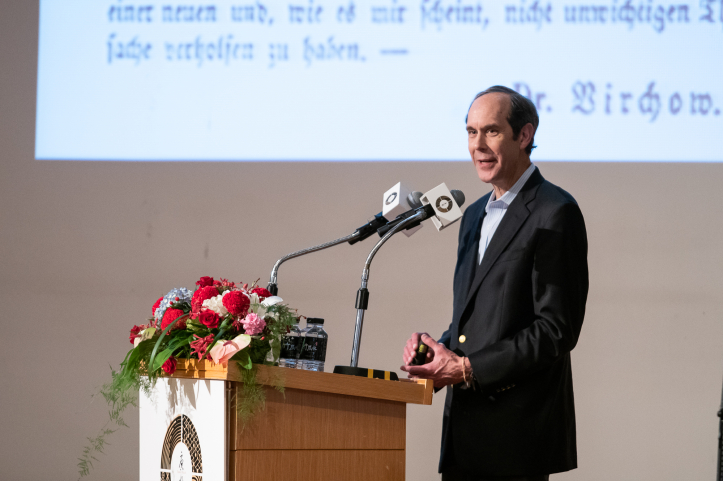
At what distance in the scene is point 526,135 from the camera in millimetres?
1924

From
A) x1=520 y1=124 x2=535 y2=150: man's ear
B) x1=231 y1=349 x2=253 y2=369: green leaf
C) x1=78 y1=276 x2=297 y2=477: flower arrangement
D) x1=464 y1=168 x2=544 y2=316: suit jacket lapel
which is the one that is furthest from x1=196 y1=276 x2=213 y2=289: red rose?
x1=520 y1=124 x2=535 y2=150: man's ear

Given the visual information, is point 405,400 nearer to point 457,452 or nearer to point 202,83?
point 457,452

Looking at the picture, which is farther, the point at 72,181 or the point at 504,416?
the point at 72,181

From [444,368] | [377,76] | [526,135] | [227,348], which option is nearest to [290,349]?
[227,348]

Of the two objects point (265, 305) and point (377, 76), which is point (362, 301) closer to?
point (265, 305)

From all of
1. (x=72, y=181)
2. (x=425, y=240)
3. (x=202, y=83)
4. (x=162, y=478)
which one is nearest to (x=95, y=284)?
(x=72, y=181)

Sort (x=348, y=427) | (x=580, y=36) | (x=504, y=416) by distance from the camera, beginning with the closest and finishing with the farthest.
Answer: (x=348, y=427), (x=504, y=416), (x=580, y=36)

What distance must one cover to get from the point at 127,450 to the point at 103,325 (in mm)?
690

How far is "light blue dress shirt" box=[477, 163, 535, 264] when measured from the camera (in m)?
1.94

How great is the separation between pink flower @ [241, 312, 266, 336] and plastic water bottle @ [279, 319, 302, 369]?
164mm

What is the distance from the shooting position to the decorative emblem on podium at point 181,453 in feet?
5.05

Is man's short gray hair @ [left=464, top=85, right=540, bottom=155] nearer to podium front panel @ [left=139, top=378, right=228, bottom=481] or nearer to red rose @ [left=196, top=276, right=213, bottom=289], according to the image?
red rose @ [left=196, top=276, right=213, bottom=289]

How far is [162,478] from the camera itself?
1.66 m

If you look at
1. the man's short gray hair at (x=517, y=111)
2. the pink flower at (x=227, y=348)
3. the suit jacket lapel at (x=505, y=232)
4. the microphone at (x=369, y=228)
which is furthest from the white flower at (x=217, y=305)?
the man's short gray hair at (x=517, y=111)
